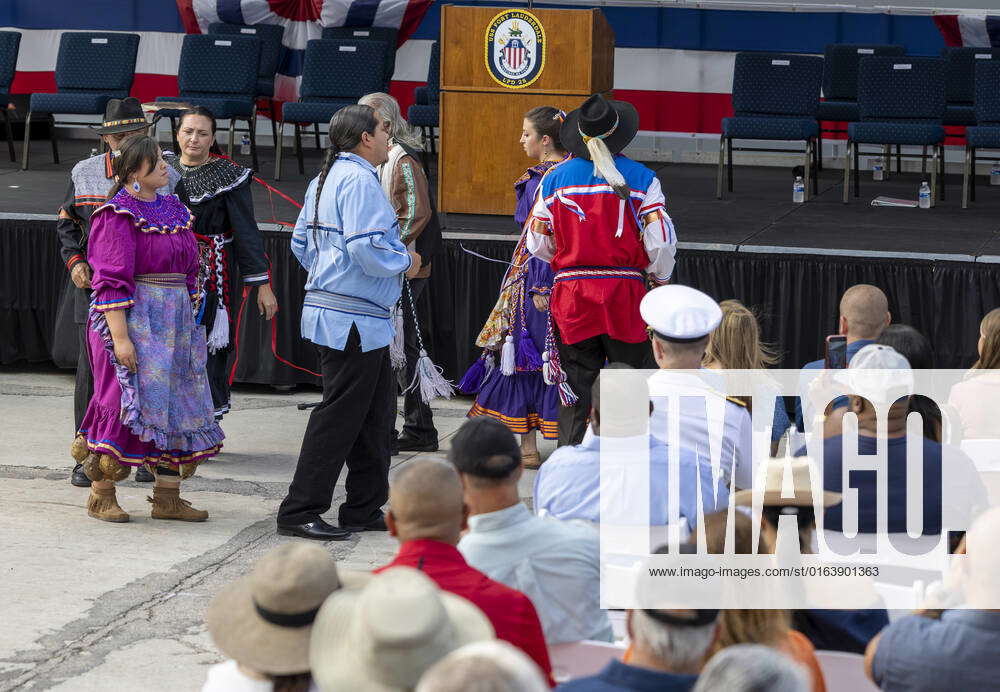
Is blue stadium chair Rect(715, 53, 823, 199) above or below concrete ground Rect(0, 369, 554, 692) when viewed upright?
above

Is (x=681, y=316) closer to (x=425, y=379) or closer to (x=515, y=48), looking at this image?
(x=425, y=379)

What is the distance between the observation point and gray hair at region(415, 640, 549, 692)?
1.67m

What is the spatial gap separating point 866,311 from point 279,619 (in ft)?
9.04

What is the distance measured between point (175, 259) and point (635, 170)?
1773 mm

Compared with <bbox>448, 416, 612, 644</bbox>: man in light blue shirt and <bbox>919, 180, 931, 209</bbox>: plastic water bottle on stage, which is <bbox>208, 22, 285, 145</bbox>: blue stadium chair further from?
<bbox>448, 416, 612, 644</bbox>: man in light blue shirt

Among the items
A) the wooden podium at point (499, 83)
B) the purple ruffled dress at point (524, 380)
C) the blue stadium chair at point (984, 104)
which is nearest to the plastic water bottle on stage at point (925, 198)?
the blue stadium chair at point (984, 104)

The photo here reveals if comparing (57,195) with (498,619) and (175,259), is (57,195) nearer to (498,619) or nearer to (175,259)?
(175,259)

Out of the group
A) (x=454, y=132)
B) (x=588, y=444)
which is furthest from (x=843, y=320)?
(x=454, y=132)

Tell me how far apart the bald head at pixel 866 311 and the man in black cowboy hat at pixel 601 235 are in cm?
96

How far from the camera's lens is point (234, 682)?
232cm

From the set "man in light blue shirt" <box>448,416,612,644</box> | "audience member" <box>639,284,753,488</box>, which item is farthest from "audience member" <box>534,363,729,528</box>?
"man in light blue shirt" <box>448,416,612,644</box>

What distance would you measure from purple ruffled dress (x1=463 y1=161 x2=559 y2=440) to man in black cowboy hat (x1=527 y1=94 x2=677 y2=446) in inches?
19.5

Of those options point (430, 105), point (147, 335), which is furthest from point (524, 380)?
point (430, 105)

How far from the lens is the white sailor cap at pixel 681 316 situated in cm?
376
